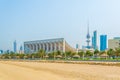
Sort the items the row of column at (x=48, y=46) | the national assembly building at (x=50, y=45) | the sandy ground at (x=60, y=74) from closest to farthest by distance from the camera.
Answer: the sandy ground at (x=60, y=74)
the national assembly building at (x=50, y=45)
the row of column at (x=48, y=46)

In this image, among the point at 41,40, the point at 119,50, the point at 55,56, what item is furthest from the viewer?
the point at 41,40

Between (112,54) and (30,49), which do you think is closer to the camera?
(112,54)

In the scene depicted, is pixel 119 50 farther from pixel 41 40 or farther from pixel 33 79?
pixel 41 40

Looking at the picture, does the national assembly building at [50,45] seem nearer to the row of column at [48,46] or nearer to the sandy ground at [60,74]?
the row of column at [48,46]

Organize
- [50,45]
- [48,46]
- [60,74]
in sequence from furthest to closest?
[48,46] → [50,45] → [60,74]

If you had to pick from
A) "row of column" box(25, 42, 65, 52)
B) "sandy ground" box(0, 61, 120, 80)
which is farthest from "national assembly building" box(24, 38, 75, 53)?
"sandy ground" box(0, 61, 120, 80)

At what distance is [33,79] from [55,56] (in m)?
76.2

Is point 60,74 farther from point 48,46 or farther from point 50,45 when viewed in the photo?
point 48,46

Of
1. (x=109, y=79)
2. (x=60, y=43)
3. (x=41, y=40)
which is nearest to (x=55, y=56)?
(x=60, y=43)

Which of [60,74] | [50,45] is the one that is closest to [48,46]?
[50,45]

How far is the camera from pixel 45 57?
102 meters

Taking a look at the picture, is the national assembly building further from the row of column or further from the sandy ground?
the sandy ground

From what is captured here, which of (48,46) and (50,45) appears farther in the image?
(48,46)

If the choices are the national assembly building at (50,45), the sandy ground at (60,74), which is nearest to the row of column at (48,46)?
the national assembly building at (50,45)
